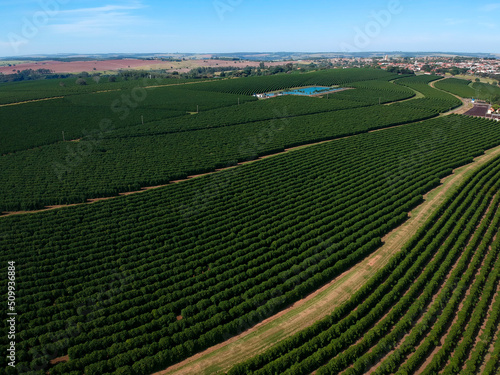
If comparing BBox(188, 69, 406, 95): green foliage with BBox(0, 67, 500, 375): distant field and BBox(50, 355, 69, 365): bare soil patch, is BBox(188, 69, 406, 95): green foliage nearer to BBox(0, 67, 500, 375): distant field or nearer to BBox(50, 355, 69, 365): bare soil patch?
BBox(0, 67, 500, 375): distant field

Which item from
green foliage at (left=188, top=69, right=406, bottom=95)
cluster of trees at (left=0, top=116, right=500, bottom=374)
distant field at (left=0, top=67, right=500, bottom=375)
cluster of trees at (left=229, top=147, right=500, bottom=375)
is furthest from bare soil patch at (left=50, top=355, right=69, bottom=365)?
green foliage at (left=188, top=69, right=406, bottom=95)

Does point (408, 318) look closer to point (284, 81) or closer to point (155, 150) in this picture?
point (155, 150)

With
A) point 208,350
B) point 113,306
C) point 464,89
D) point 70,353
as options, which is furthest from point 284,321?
point 464,89

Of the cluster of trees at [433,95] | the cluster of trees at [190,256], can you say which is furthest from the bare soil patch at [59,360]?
the cluster of trees at [433,95]

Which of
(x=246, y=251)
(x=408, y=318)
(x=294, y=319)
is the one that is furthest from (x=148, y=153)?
(x=408, y=318)

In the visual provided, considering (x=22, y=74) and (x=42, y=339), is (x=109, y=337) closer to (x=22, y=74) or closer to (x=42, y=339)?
(x=42, y=339)

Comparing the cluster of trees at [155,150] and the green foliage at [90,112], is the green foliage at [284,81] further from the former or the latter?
the cluster of trees at [155,150]
